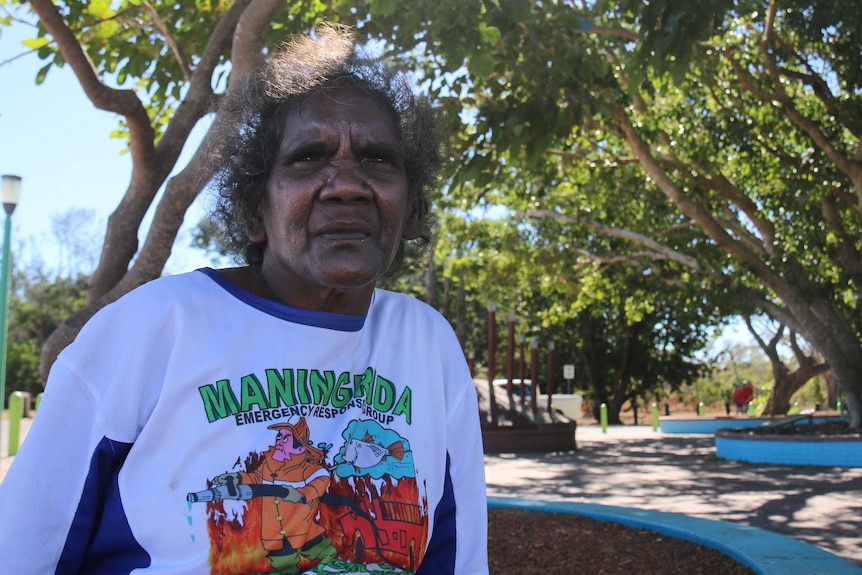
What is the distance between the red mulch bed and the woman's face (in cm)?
327

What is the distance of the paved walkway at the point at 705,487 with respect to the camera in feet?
22.9

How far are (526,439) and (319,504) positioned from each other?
45.9 feet

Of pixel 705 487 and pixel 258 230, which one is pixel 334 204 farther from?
pixel 705 487

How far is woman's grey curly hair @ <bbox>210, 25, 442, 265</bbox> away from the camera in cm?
183

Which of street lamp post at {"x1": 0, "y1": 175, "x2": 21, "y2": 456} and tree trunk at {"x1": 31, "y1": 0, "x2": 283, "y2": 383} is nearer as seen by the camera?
tree trunk at {"x1": 31, "y1": 0, "x2": 283, "y2": 383}

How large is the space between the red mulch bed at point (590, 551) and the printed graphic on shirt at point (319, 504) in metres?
3.17

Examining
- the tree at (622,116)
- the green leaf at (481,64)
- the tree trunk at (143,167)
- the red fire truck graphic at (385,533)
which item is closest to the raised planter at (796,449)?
the tree at (622,116)

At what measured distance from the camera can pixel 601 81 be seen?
24.3ft

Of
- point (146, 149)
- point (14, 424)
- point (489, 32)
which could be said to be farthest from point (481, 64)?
point (14, 424)

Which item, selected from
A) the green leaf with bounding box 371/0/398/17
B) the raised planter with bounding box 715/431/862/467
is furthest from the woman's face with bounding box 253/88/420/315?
the raised planter with bounding box 715/431/862/467

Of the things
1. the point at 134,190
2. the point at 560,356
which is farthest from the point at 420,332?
the point at 560,356

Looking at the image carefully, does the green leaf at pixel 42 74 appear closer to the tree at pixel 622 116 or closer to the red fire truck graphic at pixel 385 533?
the tree at pixel 622 116

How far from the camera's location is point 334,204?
1677 millimetres

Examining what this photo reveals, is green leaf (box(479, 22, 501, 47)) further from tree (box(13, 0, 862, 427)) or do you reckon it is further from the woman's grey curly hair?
the woman's grey curly hair
